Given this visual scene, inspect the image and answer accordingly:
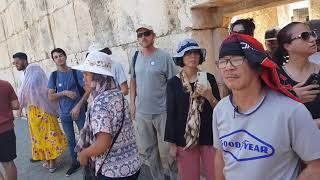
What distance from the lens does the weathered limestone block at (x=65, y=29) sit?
21.0ft

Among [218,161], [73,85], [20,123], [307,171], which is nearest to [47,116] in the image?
[73,85]

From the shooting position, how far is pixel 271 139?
1.53 m

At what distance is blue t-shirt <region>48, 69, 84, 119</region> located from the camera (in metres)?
4.92

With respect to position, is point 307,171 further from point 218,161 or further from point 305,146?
point 218,161

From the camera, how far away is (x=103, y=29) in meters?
5.47

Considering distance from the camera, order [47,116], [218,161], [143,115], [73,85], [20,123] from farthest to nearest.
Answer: [20,123] < [47,116] < [73,85] < [143,115] < [218,161]

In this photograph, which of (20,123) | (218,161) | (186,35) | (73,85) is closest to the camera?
(218,161)

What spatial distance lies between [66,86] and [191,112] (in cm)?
245

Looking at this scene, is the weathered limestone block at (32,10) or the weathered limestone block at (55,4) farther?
the weathered limestone block at (32,10)

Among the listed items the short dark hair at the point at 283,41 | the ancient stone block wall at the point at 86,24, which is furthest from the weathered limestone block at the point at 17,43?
the short dark hair at the point at 283,41

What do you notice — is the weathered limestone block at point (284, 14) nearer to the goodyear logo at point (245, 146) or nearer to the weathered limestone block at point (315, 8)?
the weathered limestone block at point (315, 8)

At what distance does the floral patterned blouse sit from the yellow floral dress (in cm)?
292

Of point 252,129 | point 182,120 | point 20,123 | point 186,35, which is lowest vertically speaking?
point 20,123

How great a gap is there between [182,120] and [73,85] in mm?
2298
